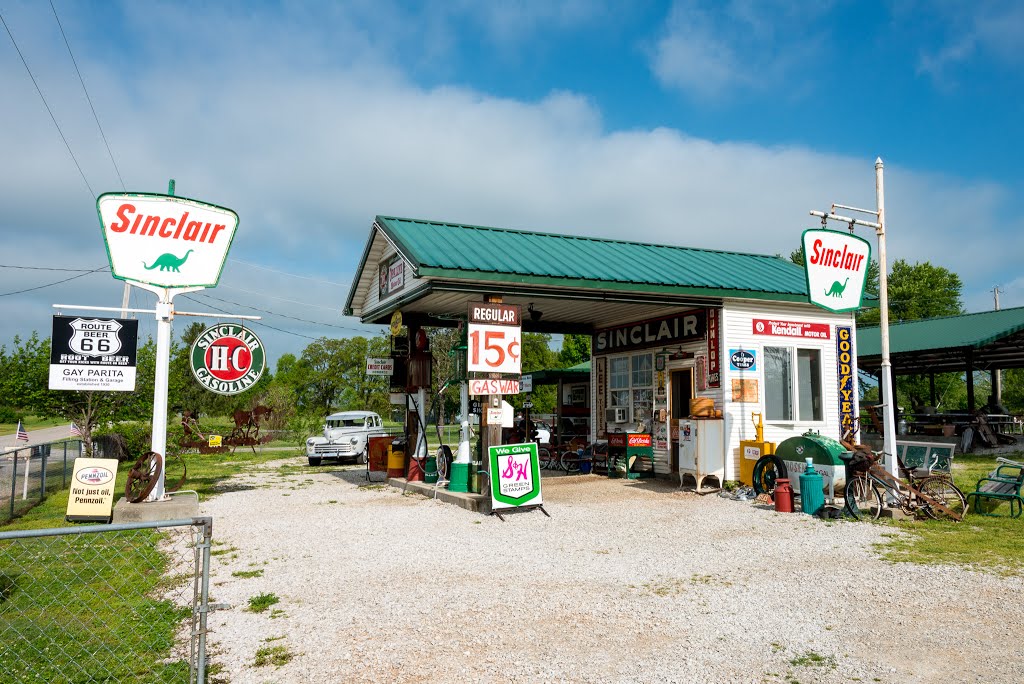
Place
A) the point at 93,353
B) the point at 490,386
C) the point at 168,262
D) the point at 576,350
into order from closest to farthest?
the point at 490,386
the point at 168,262
the point at 93,353
the point at 576,350

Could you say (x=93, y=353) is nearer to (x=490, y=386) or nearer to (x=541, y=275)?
(x=490, y=386)

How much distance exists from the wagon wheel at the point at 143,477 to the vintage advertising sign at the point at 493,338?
18.6ft

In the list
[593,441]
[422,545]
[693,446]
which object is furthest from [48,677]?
[593,441]

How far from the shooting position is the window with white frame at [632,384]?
17.4 m

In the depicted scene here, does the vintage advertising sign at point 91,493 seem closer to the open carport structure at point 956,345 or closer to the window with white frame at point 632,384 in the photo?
the window with white frame at point 632,384

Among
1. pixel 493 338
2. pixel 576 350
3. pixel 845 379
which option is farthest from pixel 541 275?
pixel 576 350

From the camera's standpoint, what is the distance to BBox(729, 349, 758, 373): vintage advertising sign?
1472cm

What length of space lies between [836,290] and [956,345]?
14.6 meters

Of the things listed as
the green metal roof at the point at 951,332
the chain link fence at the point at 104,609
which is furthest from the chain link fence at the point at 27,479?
the green metal roof at the point at 951,332

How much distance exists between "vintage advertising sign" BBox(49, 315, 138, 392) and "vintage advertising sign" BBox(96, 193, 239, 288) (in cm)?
162

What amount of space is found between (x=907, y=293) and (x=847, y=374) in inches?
1877

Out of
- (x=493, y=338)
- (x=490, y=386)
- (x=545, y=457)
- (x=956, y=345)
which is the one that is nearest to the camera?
(x=490, y=386)

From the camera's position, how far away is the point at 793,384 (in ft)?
50.4

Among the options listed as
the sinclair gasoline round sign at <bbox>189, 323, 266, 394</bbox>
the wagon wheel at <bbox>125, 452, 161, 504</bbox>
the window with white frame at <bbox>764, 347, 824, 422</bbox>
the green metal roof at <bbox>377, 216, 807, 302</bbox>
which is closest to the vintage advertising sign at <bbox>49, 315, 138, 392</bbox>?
the sinclair gasoline round sign at <bbox>189, 323, 266, 394</bbox>
